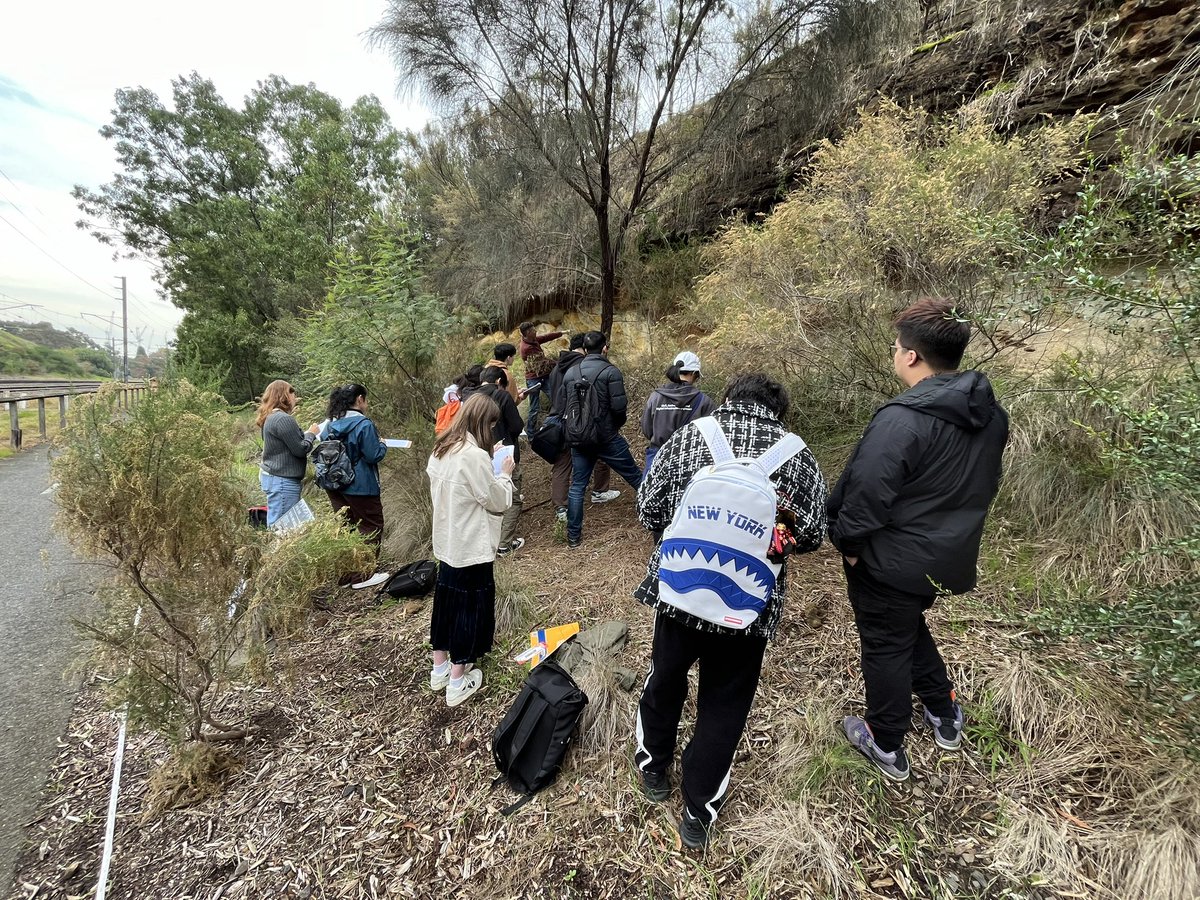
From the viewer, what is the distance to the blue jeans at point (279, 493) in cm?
385

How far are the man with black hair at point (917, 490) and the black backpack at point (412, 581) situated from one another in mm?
3048

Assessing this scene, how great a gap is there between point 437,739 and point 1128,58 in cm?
751

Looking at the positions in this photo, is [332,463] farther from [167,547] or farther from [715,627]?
[715,627]

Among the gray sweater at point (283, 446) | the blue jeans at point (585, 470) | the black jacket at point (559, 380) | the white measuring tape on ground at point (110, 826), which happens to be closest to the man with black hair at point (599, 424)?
the blue jeans at point (585, 470)

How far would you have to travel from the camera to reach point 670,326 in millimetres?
7332

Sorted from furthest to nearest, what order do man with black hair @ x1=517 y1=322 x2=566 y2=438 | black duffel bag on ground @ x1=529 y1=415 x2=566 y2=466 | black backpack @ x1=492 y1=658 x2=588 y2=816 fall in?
1. man with black hair @ x1=517 y1=322 x2=566 y2=438
2. black duffel bag on ground @ x1=529 y1=415 x2=566 y2=466
3. black backpack @ x1=492 y1=658 x2=588 y2=816

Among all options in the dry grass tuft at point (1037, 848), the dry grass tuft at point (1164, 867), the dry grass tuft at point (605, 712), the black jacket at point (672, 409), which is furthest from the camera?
the black jacket at point (672, 409)

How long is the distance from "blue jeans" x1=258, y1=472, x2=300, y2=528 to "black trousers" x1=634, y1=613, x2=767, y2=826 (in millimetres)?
3406

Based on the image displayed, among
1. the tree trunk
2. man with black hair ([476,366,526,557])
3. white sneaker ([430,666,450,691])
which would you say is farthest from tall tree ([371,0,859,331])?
white sneaker ([430,666,450,691])

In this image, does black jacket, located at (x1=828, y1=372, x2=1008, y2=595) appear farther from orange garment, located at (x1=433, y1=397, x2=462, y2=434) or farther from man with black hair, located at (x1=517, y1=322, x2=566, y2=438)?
man with black hair, located at (x1=517, y1=322, x2=566, y2=438)

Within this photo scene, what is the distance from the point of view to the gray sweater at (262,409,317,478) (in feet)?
12.3

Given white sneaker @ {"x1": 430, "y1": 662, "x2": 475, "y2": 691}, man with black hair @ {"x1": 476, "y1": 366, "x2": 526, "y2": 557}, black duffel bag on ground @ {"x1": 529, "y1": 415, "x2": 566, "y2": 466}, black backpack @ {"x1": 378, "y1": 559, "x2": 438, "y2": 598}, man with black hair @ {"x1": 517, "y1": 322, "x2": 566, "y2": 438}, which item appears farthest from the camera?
man with black hair @ {"x1": 517, "y1": 322, "x2": 566, "y2": 438}

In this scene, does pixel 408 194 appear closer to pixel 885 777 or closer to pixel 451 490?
pixel 451 490

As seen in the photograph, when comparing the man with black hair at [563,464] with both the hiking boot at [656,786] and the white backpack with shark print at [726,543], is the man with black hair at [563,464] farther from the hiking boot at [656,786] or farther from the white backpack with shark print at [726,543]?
the white backpack with shark print at [726,543]
